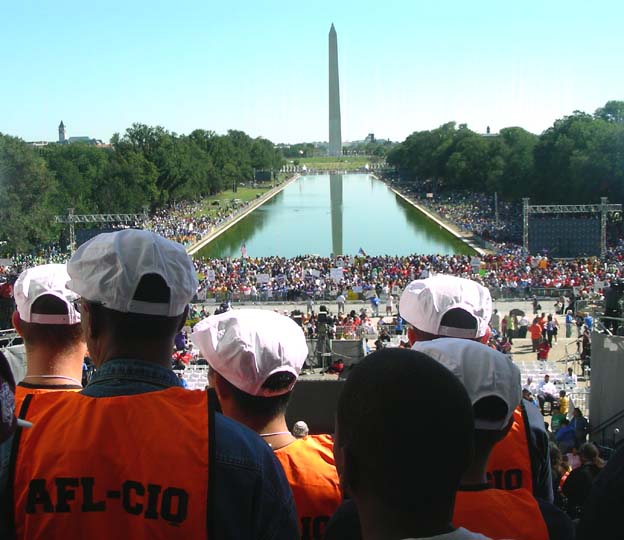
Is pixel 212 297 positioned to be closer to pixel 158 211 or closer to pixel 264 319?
pixel 264 319

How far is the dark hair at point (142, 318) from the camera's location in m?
2.24

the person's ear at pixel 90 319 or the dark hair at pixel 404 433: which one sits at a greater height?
the person's ear at pixel 90 319

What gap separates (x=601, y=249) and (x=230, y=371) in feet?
104

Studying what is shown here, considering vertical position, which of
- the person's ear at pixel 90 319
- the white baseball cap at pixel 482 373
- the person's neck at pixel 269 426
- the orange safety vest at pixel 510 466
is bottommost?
the orange safety vest at pixel 510 466

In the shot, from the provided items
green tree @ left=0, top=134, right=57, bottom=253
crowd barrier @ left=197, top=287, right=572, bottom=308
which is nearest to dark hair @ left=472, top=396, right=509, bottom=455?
crowd barrier @ left=197, top=287, right=572, bottom=308

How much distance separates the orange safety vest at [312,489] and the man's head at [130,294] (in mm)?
633

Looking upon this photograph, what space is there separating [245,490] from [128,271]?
2.19ft

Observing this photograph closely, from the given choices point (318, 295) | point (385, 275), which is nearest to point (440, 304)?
point (318, 295)

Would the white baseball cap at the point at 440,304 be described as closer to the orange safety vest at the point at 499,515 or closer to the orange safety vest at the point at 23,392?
the orange safety vest at the point at 499,515

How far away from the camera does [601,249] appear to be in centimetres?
3241

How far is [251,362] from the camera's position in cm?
268

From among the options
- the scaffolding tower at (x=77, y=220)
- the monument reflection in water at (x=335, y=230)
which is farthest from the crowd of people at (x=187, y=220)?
the scaffolding tower at (x=77, y=220)

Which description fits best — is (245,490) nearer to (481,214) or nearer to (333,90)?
(481,214)

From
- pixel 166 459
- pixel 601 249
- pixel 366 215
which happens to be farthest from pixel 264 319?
pixel 366 215
